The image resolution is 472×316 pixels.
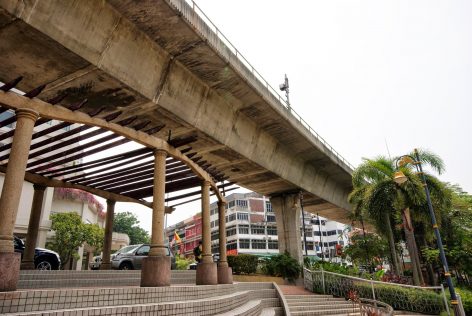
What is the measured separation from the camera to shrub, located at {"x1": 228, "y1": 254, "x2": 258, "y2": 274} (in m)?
18.2

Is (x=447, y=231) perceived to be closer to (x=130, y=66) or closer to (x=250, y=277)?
(x=250, y=277)

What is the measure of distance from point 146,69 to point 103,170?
3737 mm

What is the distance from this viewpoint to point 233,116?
1273 cm

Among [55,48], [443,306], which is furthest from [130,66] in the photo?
[443,306]

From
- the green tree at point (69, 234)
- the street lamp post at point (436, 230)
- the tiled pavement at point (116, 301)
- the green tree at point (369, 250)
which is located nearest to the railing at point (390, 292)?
the street lamp post at point (436, 230)

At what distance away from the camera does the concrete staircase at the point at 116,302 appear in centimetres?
422

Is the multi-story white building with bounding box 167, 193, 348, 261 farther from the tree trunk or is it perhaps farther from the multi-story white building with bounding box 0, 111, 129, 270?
the tree trunk

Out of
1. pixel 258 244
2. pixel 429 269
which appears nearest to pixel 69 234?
pixel 429 269

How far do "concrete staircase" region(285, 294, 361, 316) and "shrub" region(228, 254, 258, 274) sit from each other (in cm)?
486

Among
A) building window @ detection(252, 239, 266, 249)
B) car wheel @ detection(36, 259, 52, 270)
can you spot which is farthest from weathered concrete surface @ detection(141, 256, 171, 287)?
building window @ detection(252, 239, 266, 249)

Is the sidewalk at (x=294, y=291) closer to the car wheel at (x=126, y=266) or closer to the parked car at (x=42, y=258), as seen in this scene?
the car wheel at (x=126, y=266)

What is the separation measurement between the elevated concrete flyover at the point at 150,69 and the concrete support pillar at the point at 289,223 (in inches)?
242

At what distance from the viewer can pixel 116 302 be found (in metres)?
5.29

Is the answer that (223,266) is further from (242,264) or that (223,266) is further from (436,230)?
(242,264)
